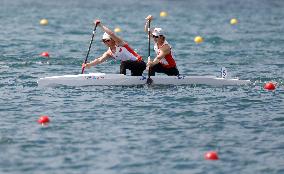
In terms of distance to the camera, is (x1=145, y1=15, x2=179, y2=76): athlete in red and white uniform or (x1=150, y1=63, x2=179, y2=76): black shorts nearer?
(x1=145, y1=15, x2=179, y2=76): athlete in red and white uniform

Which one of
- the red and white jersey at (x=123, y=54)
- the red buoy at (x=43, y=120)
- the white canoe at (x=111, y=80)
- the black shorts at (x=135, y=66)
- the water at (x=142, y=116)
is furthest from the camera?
the black shorts at (x=135, y=66)

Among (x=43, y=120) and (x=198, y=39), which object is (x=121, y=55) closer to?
(x=43, y=120)

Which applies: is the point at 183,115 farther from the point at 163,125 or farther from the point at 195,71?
the point at 195,71

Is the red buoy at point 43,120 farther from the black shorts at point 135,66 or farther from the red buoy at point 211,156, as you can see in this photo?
the black shorts at point 135,66

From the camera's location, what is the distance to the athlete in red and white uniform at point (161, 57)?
20.8m

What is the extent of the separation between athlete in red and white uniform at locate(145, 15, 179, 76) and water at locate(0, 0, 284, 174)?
24.0 inches

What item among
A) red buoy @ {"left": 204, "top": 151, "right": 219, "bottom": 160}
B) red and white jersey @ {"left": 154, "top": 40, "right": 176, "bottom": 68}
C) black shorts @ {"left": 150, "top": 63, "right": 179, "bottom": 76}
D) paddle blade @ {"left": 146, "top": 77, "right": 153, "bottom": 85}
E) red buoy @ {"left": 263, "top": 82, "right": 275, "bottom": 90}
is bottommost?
red buoy @ {"left": 204, "top": 151, "right": 219, "bottom": 160}

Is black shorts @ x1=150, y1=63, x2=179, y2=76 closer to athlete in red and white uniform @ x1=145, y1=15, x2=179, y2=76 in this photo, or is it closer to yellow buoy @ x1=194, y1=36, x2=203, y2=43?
athlete in red and white uniform @ x1=145, y1=15, x2=179, y2=76

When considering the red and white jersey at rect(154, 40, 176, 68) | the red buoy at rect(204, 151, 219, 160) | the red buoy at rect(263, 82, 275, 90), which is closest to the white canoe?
the red and white jersey at rect(154, 40, 176, 68)

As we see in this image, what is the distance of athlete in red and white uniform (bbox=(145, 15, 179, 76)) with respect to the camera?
20.8m

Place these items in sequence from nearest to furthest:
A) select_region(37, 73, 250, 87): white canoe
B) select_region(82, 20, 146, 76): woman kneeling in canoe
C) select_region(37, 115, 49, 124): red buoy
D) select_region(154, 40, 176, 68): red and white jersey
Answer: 1. select_region(37, 115, 49, 124): red buoy
2. select_region(82, 20, 146, 76): woman kneeling in canoe
3. select_region(37, 73, 250, 87): white canoe
4. select_region(154, 40, 176, 68): red and white jersey

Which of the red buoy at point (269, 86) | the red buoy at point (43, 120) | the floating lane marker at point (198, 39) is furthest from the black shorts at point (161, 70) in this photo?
the floating lane marker at point (198, 39)

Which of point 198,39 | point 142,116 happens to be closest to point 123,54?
point 142,116

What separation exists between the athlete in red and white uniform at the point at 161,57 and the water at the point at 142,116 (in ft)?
2.00
